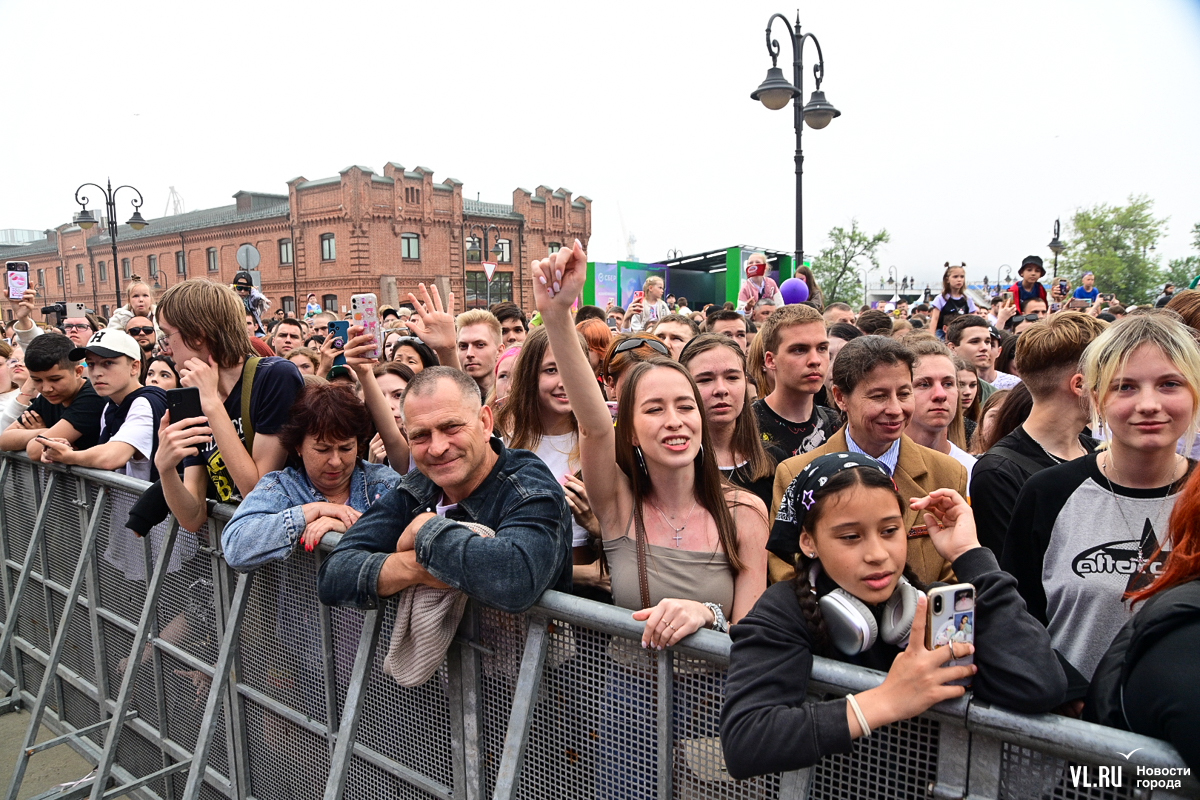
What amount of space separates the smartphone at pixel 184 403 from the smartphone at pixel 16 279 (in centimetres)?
897

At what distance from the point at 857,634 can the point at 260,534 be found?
2118 mm

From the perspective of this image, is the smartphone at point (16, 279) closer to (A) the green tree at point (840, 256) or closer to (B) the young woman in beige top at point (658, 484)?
(B) the young woman in beige top at point (658, 484)

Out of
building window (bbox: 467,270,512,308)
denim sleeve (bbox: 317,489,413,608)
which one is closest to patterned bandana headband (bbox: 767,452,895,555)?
denim sleeve (bbox: 317,489,413,608)

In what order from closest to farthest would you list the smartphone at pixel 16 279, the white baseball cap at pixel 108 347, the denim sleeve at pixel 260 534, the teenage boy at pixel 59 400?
the denim sleeve at pixel 260 534 < the white baseball cap at pixel 108 347 < the teenage boy at pixel 59 400 < the smartphone at pixel 16 279

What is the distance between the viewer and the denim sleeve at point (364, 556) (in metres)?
2.18

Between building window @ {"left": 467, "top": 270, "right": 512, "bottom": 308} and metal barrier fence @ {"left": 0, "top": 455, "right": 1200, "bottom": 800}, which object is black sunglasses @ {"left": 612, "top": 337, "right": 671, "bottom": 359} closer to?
metal barrier fence @ {"left": 0, "top": 455, "right": 1200, "bottom": 800}

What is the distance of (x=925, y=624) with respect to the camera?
4.65 ft

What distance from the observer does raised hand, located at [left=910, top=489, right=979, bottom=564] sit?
176 centimetres

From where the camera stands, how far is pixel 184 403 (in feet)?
9.89

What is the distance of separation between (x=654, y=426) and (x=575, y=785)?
3.69ft

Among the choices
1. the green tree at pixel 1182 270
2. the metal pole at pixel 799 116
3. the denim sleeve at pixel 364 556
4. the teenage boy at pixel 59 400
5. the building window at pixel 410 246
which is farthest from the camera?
the green tree at pixel 1182 270

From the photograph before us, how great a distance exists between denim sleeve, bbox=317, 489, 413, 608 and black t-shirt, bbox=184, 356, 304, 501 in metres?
0.90

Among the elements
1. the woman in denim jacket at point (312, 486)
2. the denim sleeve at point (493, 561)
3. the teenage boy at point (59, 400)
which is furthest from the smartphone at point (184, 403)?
the teenage boy at point (59, 400)

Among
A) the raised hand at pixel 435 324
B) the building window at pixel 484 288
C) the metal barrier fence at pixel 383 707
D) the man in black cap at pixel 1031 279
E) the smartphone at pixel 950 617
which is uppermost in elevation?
the building window at pixel 484 288
